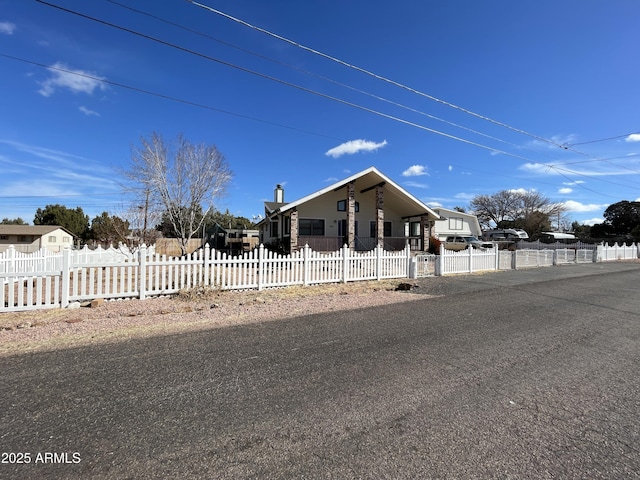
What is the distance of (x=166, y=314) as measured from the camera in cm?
651

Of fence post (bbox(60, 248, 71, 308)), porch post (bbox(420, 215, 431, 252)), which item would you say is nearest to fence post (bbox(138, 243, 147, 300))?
fence post (bbox(60, 248, 71, 308))

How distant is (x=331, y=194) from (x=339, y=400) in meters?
19.5

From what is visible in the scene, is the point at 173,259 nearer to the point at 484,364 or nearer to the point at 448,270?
the point at 484,364

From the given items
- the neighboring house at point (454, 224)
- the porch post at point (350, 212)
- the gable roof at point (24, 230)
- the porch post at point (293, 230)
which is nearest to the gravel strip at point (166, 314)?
the porch post at point (293, 230)

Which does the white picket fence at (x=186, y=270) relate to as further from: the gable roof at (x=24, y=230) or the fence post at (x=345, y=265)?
the gable roof at (x=24, y=230)

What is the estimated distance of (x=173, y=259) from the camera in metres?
8.40

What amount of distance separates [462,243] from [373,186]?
12.0 m

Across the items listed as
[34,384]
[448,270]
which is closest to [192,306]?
[34,384]

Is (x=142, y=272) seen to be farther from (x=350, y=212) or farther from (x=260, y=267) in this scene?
(x=350, y=212)

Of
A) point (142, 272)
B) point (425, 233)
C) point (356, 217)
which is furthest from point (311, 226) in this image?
point (142, 272)

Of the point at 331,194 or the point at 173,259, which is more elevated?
the point at 331,194

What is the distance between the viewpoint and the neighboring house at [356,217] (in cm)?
1986

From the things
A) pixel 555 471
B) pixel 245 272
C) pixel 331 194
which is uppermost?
pixel 331 194

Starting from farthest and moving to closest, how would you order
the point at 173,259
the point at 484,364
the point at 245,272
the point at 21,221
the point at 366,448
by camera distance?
the point at 21,221 → the point at 245,272 → the point at 173,259 → the point at 484,364 → the point at 366,448
